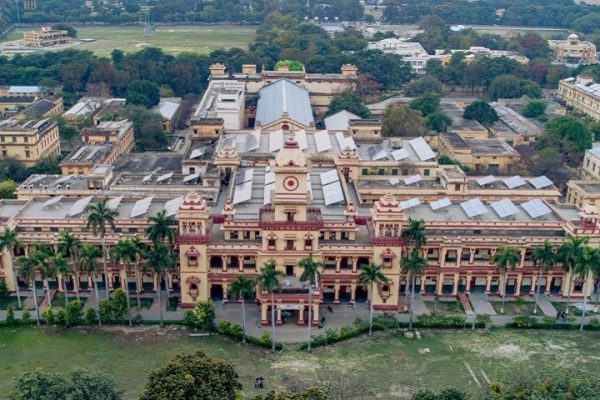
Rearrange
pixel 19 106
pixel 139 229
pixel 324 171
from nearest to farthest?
1. pixel 139 229
2. pixel 324 171
3. pixel 19 106

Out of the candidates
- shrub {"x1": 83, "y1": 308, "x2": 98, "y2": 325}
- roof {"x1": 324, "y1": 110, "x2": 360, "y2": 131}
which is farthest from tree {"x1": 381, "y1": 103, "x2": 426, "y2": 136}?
shrub {"x1": 83, "y1": 308, "x2": 98, "y2": 325}

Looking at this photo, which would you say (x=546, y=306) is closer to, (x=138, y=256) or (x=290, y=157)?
(x=290, y=157)

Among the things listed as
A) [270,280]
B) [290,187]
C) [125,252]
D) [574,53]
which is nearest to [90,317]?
[125,252]

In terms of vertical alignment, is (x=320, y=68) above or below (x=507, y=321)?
above

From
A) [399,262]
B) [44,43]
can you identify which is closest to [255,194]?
[399,262]

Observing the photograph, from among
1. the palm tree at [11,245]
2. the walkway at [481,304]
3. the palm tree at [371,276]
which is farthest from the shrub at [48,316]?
the walkway at [481,304]

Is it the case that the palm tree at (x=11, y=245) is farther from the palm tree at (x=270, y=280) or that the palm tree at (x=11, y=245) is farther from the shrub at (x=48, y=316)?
the palm tree at (x=270, y=280)

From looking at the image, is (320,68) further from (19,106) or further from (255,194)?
(255,194)
